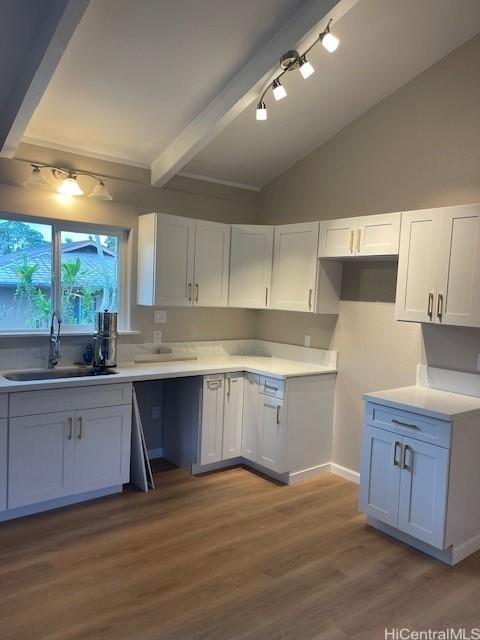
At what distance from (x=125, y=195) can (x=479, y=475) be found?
3.27 meters

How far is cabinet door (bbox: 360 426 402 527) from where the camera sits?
9.37 feet

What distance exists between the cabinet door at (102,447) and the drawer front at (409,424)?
5.61 feet

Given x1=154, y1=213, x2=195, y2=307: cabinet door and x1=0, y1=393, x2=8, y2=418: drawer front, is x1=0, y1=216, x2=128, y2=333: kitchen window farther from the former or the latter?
x1=0, y1=393, x2=8, y2=418: drawer front

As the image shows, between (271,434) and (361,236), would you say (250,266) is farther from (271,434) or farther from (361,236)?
(271,434)

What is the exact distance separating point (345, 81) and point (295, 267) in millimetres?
1418

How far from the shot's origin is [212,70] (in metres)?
2.95

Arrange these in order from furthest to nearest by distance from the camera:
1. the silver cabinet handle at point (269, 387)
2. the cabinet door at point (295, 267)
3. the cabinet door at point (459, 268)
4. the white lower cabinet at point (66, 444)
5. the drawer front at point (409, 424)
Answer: the cabinet door at point (295, 267) < the silver cabinet handle at point (269, 387) < the white lower cabinet at point (66, 444) < the cabinet door at point (459, 268) < the drawer front at point (409, 424)

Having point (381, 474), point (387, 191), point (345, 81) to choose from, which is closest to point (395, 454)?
point (381, 474)

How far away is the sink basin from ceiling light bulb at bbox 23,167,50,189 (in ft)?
4.42

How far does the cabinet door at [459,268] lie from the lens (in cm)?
272

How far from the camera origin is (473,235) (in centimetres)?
272

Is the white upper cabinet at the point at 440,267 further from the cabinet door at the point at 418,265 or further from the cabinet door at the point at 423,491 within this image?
the cabinet door at the point at 423,491

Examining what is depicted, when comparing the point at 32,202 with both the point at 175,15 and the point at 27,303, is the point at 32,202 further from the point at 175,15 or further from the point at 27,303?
the point at 175,15

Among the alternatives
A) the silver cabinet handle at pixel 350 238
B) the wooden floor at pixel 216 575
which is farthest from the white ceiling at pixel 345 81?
the wooden floor at pixel 216 575
